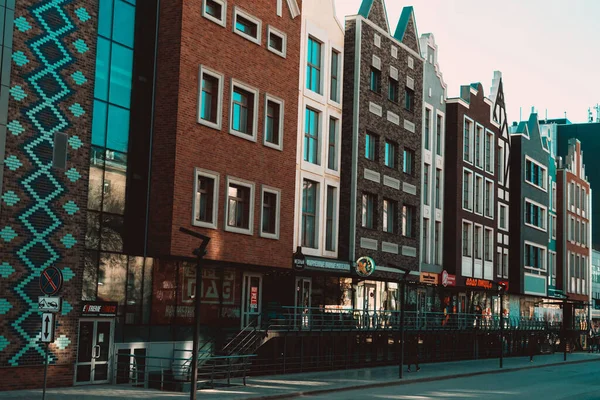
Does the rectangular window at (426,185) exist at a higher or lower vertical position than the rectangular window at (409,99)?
lower

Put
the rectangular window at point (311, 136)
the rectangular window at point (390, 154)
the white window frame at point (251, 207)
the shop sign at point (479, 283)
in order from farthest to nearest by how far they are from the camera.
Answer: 1. the shop sign at point (479, 283)
2. the rectangular window at point (390, 154)
3. the rectangular window at point (311, 136)
4. the white window frame at point (251, 207)

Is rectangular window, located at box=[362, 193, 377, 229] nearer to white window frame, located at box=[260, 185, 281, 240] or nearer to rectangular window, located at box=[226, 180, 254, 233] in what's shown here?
white window frame, located at box=[260, 185, 281, 240]

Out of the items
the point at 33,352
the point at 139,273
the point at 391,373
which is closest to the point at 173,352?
the point at 139,273

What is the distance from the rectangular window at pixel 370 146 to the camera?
1592 inches

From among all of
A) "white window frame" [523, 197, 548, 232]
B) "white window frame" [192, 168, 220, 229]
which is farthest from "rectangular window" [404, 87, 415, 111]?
"white window frame" [523, 197, 548, 232]

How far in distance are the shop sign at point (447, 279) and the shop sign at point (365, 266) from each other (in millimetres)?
10675

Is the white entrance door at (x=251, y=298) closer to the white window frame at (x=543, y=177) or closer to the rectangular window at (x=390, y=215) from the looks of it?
the rectangular window at (x=390, y=215)

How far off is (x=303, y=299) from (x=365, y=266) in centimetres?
333

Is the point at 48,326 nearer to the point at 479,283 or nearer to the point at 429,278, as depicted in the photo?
the point at 429,278

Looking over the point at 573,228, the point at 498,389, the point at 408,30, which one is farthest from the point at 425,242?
the point at 573,228

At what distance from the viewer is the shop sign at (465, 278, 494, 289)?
51.2 meters

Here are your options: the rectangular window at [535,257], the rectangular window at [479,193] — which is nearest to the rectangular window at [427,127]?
the rectangular window at [479,193]

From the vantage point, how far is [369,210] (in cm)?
4062

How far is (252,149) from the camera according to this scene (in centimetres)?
3147
